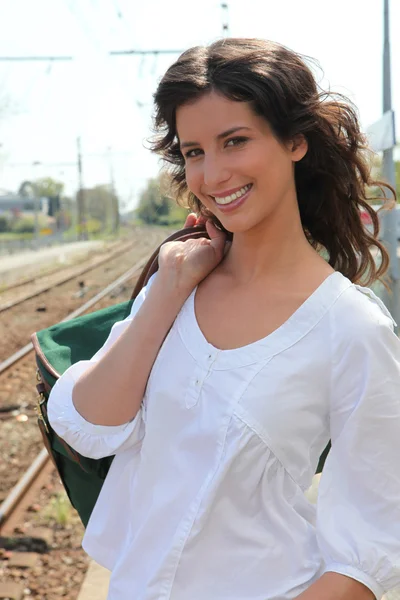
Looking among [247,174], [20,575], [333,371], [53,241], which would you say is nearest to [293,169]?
[247,174]

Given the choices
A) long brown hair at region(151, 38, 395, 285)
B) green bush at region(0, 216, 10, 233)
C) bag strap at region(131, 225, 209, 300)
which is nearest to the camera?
long brown hair at region(151, 38, 395, 285)

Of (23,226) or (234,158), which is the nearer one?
(234,158)

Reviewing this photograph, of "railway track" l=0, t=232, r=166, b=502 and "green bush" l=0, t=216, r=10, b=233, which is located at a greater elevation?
"green bush" l=0, t=216, r=10, b=233

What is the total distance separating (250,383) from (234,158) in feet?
1.56

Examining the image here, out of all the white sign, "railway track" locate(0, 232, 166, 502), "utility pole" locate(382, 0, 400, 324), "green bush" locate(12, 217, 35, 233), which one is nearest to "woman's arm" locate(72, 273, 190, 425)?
"railway track" locate(0, 232, 166, 502)

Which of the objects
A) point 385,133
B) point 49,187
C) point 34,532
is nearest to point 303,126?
point 34,532

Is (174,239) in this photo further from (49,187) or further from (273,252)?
(49,187)

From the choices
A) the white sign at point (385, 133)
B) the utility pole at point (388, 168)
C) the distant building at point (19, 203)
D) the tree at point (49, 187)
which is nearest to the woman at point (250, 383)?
the white sign at point (385, 133)

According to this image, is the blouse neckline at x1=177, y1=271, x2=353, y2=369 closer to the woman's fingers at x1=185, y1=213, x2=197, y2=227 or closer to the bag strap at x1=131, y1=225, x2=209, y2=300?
the bag strap at x1=131, y1=225, x2=209, y2=300

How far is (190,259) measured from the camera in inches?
68.4

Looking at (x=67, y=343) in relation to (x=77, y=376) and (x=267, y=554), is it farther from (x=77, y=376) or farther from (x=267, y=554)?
(x=267, y=554)

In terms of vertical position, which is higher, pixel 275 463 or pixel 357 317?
pixel 357 317

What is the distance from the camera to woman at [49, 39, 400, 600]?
1.36 metres

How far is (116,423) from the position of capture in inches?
64.4
